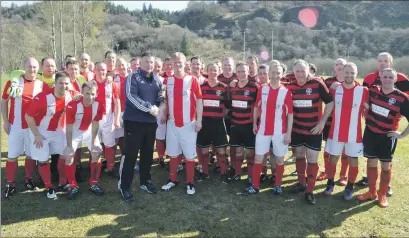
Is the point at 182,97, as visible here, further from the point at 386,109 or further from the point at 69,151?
the point at 386,109

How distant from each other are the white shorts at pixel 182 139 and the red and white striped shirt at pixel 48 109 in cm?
160

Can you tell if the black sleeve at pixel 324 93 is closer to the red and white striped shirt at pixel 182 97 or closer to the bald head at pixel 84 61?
the red and white striped shirt at pixel 182 97

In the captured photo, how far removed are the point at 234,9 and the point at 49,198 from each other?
86.0 meters

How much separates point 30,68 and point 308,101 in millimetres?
4086

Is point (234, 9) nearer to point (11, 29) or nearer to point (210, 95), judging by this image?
point (11, 29)

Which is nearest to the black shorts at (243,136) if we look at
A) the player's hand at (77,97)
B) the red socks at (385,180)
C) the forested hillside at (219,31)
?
the red socks at (385,180)

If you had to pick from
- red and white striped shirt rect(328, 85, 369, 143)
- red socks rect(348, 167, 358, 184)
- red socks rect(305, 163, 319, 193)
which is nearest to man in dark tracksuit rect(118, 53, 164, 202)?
red socks rect(305, 163, 319, 193)

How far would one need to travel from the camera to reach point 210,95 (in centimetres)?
527

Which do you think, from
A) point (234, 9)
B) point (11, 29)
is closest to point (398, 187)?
point (11, 29)

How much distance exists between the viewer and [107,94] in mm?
5270

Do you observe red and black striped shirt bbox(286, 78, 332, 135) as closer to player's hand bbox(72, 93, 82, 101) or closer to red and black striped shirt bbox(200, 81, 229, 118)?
red and black striped shirt bbox(200, 81, 229, 118)

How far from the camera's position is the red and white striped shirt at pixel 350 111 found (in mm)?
4641

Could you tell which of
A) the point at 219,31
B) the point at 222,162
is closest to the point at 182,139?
the point at 222,162

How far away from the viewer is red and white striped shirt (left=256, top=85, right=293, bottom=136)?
185 inches
